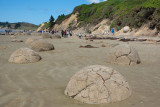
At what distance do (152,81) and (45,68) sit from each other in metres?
3.23

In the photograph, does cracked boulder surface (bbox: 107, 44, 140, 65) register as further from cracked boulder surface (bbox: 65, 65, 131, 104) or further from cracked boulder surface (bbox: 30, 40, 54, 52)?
cracked boulder surface (bbox: 30, 40, 54, 52)

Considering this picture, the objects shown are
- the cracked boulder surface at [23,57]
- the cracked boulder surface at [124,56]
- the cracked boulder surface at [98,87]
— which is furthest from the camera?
the cracked boulder surface at [23,57]

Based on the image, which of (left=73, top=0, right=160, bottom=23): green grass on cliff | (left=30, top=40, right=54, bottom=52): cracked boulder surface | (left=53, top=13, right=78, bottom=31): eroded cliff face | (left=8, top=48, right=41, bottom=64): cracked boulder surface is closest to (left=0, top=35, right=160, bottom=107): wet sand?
(left=8, top=48, right=41, bottom=64): cracked boulder surface

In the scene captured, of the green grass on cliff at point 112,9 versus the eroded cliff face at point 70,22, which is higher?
the green grass on cliff at point 112,9

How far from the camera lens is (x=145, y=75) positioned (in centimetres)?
539

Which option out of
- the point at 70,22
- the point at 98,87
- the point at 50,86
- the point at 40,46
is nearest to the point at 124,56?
the point at 50,86

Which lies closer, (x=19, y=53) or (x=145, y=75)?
(x=145, y=75)

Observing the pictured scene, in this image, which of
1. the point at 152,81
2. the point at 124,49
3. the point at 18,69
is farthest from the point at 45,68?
the point at 152,81

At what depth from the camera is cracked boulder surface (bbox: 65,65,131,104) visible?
3.41m

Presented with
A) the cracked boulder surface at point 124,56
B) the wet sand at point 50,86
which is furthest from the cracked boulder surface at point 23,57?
the cracked boulder surface at point 124,56

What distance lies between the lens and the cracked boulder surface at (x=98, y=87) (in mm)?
3406

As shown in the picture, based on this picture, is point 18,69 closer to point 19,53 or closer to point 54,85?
point 19,53

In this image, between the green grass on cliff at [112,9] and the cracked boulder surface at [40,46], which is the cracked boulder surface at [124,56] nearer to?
the cracked boulder surface at [40,46]

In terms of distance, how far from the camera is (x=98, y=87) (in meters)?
3.46
